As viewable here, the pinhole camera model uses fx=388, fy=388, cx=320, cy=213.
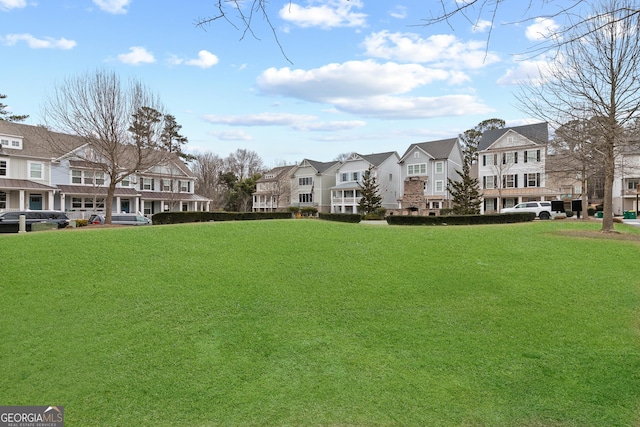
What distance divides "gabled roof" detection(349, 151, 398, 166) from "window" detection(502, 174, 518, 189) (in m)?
14.8

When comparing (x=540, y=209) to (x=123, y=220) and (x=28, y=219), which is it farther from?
(x=28, y=219)

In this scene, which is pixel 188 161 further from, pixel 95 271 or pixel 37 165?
pixel 95 271

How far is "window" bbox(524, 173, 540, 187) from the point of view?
139 feet

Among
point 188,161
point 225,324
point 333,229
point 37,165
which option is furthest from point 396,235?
point 188,161

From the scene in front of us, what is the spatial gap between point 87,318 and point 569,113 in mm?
18120

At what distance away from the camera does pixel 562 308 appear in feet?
24.1

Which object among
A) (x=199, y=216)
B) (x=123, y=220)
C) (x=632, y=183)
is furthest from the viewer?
(x=632, y=183)

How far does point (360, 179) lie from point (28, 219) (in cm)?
3801

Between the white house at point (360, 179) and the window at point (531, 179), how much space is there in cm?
1569

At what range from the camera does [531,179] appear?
42.8 metres

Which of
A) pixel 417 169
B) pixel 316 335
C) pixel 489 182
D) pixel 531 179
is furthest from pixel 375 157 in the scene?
pixel 316 335

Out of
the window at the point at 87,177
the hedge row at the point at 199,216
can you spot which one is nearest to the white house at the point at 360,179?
the hedge row at the point at 199,216

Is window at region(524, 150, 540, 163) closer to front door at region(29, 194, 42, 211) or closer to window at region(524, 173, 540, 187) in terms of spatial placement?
window at region(524, 173, 540, 187)

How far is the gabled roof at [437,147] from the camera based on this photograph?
4844cm
